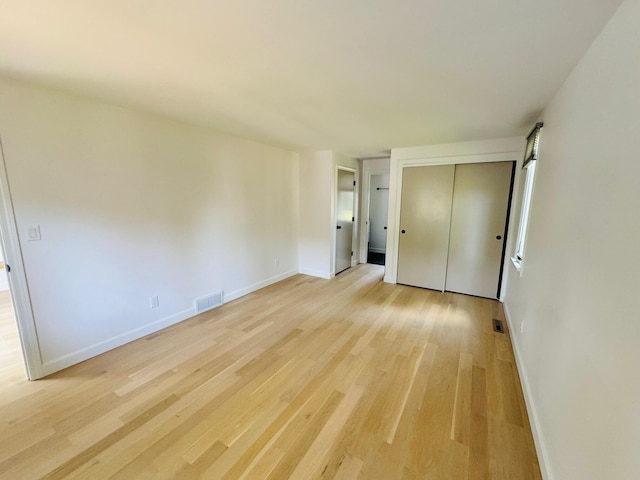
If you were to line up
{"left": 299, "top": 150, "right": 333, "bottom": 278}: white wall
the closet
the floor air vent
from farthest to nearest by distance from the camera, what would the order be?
{"left": 299, "top": 150, "right": 333, "bottom": 278}: white wall
the closet
the floor air vent

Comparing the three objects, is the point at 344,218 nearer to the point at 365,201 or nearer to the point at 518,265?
the point at 365,201

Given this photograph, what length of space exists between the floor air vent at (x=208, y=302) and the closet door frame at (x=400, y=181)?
8.77 ft

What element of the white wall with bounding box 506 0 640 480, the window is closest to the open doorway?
the window

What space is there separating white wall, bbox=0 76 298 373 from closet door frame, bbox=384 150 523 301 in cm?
228

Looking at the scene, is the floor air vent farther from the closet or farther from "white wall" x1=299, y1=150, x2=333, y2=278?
the closet

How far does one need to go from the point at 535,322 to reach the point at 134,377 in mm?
3086

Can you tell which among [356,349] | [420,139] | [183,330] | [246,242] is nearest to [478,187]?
[420,139]

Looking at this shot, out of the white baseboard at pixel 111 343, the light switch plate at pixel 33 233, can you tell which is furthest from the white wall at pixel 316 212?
the light switch plate at pixel 33 233

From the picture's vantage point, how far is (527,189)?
3.01m

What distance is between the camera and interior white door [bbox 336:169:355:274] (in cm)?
480

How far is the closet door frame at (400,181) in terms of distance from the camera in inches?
138

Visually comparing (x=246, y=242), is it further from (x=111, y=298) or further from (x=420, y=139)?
(x=420, y=139)

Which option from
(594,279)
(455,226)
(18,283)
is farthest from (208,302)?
(455,226)

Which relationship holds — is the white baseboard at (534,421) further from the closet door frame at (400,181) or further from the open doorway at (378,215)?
the open doorway at (378,215)
